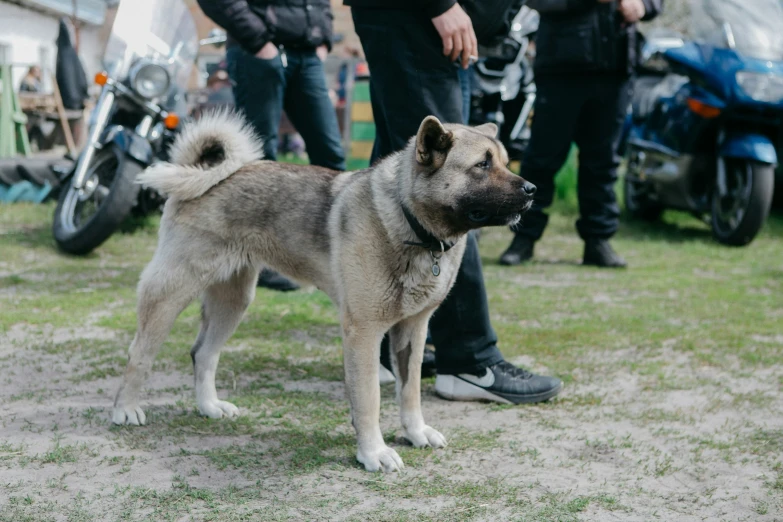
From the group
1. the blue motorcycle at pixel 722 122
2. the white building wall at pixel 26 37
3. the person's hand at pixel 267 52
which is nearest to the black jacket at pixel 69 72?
the person's hand at pixel 267 52

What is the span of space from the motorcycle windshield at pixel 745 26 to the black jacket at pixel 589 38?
1.70 m

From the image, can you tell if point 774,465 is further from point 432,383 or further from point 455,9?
point 455,9

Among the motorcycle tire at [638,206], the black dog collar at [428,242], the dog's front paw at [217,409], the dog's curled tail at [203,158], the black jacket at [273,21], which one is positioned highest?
the black jacket at [273,21]

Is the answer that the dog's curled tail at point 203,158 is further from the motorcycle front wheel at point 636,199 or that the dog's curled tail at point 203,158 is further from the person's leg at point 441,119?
the motorcycle front wheel at point 636,199

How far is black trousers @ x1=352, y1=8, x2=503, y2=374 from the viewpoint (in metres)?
3.26

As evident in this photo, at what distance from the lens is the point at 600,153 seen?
616 centimetres

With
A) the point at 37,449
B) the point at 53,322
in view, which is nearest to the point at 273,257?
the point at 37,449

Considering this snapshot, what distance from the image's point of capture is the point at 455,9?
10.5 ft

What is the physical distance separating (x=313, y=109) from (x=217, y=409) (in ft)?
8.31

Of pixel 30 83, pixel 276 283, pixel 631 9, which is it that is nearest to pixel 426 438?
pixel 276 283

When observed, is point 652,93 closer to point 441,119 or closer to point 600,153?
point 600,153

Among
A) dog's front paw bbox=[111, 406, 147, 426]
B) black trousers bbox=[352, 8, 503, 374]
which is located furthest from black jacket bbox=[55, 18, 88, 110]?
dog's front paw bbox=[111, 406, 147, 426]

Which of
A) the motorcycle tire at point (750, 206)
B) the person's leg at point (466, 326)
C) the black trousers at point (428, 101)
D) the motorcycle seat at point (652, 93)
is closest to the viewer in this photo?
the black trousers at point (428, 101)

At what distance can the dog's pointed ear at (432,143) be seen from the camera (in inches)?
106
